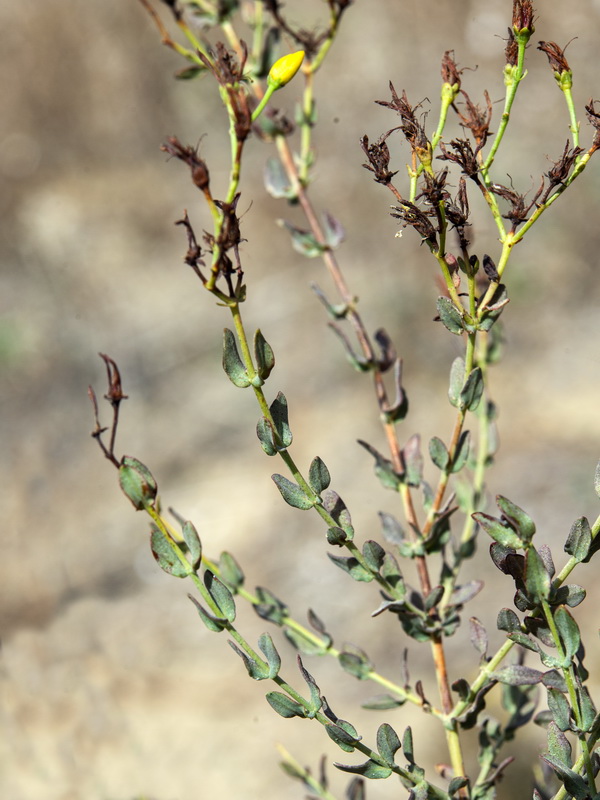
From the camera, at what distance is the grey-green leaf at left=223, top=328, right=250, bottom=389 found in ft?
1.24

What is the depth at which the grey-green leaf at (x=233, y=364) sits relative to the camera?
0.38 metres

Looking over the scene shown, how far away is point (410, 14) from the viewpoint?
164cm

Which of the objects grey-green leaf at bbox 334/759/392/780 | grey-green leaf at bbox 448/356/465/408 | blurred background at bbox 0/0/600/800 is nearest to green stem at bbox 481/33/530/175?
grey-green leaf at bbox 448/356/465/408

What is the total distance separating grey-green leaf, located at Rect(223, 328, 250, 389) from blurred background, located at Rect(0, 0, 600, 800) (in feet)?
3.91

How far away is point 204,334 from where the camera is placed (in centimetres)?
167

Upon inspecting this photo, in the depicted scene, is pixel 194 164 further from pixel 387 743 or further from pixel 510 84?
pixel 387 743

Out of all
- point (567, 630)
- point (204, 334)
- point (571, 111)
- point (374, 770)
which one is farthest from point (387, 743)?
point (204, 334)

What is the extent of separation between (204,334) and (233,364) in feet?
4.27

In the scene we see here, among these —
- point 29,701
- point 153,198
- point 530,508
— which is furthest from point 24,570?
point 530,508

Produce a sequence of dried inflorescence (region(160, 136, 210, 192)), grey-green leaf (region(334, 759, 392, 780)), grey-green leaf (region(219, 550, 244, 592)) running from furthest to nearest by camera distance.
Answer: grey-green leaf (region(219, 550, 244, 592)) < grey-green leaf (region(334, 759, 392, 780)) < dried inflorescence (region(160, 136, 210, 192))

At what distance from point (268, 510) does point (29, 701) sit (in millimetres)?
565

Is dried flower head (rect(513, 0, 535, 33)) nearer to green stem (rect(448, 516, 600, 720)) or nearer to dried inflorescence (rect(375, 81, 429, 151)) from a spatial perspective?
dried inflorescence (rect(375, 81, 429, 151))

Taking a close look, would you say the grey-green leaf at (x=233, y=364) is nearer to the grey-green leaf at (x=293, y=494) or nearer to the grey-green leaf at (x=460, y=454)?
the grey-green leaf at (x=293, y=494)

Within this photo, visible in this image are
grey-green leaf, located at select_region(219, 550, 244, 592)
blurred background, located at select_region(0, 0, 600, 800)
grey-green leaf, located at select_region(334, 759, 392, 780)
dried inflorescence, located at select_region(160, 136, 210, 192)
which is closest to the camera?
dried inflorescence, located at select_region(160, 136, 210, 192)
